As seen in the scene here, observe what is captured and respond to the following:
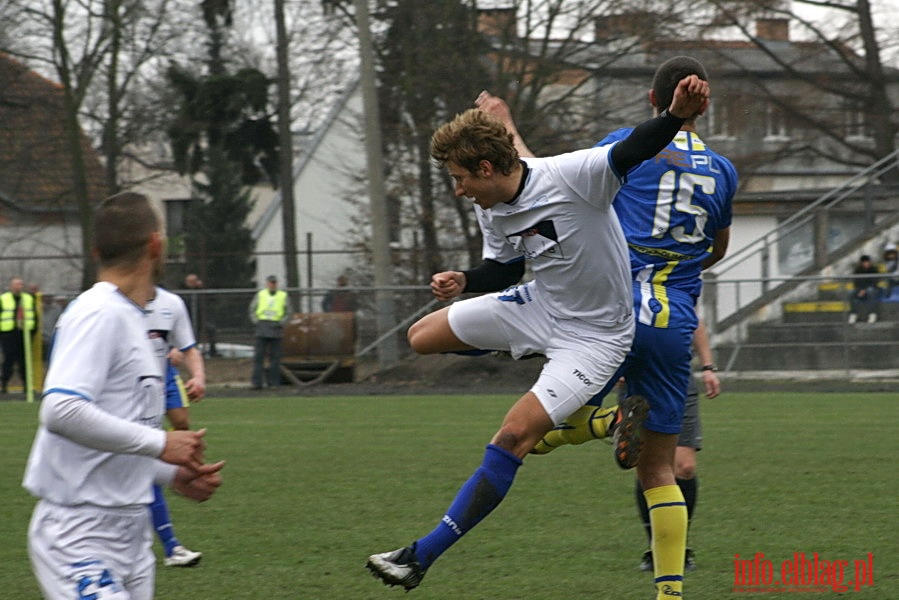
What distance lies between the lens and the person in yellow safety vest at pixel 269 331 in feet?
70.6

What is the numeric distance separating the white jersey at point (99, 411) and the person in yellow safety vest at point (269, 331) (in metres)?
18.1

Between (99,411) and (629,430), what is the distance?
7.05 ft

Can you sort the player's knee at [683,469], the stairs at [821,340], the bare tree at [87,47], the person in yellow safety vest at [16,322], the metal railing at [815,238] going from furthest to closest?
the bare tree at [87,47]
the metal railing at [815,238]
the person in yellow safety vest at [16,322]
the stairs at [821,340]
the player's knee at [683,469]

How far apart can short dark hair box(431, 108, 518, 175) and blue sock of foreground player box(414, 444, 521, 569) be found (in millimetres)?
999

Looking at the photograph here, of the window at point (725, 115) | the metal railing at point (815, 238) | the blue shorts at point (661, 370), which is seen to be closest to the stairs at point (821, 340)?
the metal railing at point (815, 238)

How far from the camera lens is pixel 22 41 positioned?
28.8 meters

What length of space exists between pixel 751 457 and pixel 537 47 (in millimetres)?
16245

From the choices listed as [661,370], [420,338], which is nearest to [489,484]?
[420,338]

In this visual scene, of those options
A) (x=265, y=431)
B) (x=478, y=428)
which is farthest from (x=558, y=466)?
(x=265, y=431)

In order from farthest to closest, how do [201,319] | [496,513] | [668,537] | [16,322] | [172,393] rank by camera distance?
[201,319] → [16,322] → [496,513] → [172,393] → [668,537]

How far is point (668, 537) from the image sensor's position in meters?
5.02

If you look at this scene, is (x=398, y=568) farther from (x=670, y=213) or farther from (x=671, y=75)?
(x=671, y=75)

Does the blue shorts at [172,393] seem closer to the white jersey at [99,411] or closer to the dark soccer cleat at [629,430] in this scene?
the dark soccer cleat at [629,430]

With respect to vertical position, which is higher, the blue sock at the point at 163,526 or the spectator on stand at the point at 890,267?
the spectator on stand at the point at 890,267
